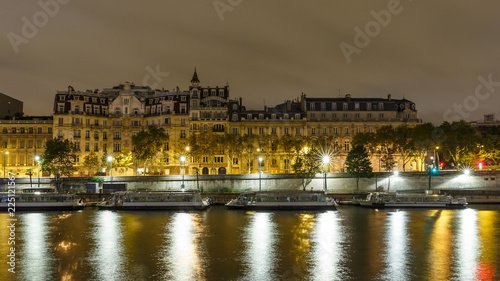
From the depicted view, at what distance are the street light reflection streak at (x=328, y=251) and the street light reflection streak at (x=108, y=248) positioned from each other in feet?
44.6

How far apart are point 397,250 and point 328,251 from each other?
5842 mm

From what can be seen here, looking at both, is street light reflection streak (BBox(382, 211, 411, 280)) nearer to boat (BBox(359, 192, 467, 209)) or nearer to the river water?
the river water

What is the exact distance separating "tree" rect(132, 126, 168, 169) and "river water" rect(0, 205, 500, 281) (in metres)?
42.0

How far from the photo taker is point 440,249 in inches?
1705

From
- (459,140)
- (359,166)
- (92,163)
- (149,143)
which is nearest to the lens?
(359,166)

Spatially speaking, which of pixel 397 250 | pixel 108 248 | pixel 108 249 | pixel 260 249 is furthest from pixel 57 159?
pixel 397 250

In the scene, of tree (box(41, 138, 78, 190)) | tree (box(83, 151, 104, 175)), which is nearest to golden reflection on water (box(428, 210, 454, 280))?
tree (box(41, 138, 78, 190))

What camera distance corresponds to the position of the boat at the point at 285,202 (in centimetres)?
7500

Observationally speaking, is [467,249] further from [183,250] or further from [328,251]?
[183,250]

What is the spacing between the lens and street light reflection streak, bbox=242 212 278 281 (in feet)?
115

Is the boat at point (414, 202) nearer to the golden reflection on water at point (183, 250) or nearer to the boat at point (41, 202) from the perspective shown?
the golden reflection on water at point (183, 250)

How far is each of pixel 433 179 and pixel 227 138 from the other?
1669 inches

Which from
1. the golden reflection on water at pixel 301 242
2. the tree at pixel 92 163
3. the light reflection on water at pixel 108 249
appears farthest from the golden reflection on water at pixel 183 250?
the tree at pixel 92 163

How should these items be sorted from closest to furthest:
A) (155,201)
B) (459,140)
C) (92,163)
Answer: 1. (155,201)
2. (459,140)
3. (92,163)
